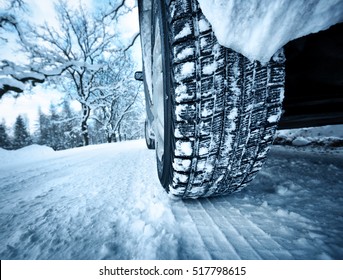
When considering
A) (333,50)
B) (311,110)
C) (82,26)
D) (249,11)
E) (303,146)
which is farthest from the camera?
(82,26)

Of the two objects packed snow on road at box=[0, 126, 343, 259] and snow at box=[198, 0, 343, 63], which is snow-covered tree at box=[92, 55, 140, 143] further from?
snow at box=[198, 0, 343, 63]

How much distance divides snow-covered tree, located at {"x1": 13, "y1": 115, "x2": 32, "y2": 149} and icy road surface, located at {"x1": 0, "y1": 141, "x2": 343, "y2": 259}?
108 ft

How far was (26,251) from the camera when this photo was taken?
59 cm

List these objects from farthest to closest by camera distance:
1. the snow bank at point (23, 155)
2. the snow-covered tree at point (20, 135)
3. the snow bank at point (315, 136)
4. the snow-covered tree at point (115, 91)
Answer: the snow-covered tree at point (20, 135) < the snow-covered tree at point (115, 91) < the snow bank at point (23, 155) < the snow bank at point (315, 136)

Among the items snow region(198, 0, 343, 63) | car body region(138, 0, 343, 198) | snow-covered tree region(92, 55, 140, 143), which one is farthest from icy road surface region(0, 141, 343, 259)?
snow-covered tree region(92, 55, 140, 143)

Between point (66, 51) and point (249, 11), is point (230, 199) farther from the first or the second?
point (66, 51)

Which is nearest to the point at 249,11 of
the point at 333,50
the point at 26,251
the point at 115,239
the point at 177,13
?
the point at 177,13

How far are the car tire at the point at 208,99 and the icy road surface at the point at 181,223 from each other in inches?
7.4

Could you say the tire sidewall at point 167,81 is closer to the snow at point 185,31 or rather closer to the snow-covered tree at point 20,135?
the snow at point 185,31

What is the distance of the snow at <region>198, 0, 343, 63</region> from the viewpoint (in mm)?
514

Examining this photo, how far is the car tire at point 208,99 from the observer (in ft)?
1.94

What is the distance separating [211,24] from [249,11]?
0.36 ft

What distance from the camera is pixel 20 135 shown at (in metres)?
27.4

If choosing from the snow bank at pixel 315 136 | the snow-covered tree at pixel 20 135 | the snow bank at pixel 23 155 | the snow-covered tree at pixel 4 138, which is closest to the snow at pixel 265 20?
the snow bank at pixel 315 136
